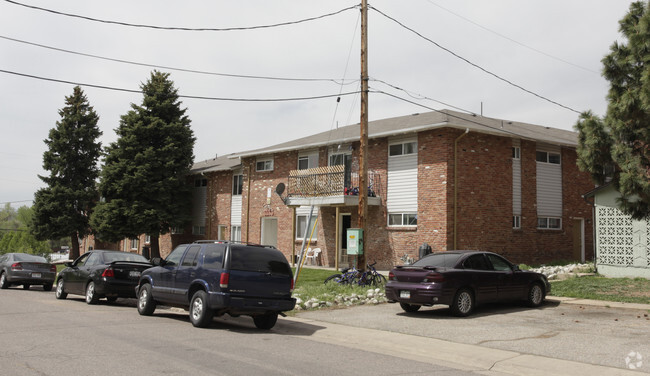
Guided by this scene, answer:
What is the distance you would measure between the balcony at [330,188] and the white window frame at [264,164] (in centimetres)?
454

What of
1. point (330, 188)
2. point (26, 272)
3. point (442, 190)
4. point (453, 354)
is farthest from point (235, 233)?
point (453, 354)

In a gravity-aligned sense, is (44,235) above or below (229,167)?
below

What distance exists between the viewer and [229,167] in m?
35.2

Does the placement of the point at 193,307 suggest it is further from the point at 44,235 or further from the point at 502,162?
the point at 44,235

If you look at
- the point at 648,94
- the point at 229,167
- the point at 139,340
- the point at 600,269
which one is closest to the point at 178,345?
the point at 139,340

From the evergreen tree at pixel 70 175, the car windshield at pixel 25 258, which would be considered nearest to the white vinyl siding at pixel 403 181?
the car windshield at pixel 25 258

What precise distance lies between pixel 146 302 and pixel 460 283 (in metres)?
Result: 7.08

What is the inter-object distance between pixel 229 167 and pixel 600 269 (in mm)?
22356

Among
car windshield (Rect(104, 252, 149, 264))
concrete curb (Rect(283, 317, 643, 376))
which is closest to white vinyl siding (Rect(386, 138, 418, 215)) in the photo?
car windshield (Rect(104, 252, 149, 264))

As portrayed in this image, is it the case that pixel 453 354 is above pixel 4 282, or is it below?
above

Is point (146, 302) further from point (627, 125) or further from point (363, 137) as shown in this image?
point (627, 125)

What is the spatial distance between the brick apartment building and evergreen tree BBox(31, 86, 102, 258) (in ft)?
53.9

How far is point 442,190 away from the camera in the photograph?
22.8m

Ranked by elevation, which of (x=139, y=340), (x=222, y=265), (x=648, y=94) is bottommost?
(x=139, y=340)
